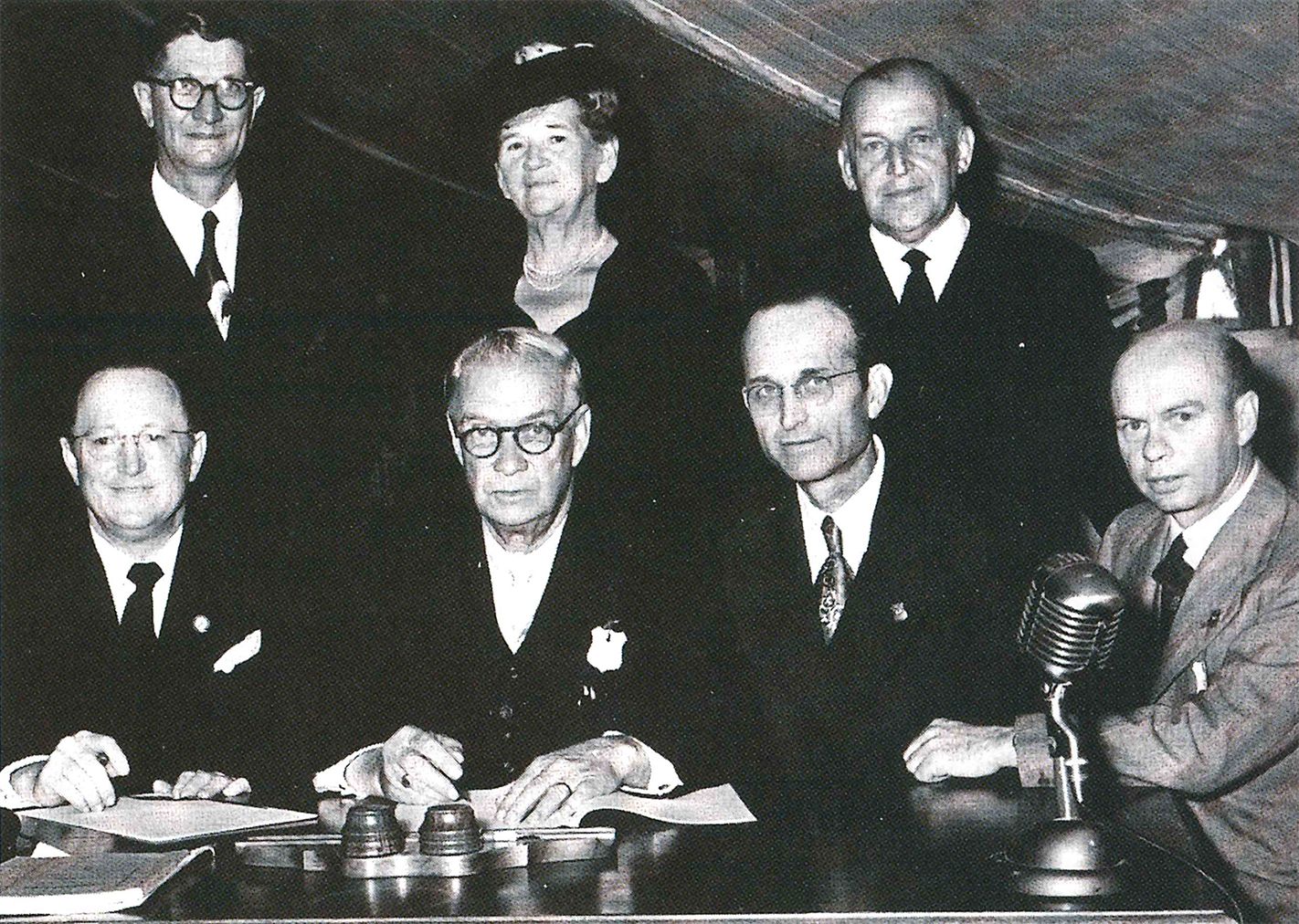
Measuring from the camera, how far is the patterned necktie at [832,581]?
3037mm

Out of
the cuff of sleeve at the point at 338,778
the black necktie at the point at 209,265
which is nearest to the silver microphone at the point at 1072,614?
the cuff of sleeve at the point at 338,778

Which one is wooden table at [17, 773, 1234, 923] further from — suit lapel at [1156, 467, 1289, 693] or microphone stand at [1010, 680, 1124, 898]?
suit lapel at [1156, 467, 1289, 693]

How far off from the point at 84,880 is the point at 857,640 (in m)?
1.47

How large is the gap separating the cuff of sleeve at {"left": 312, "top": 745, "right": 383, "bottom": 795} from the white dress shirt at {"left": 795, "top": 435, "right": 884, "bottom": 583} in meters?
0.92

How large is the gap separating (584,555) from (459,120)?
89 cm

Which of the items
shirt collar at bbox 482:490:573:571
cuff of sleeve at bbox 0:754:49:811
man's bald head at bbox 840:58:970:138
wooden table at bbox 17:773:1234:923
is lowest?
wooden table at bbox 17:773:1234:923

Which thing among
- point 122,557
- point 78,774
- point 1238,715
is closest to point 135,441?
point 122,557

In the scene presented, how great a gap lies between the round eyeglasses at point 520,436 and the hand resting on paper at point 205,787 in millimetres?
792

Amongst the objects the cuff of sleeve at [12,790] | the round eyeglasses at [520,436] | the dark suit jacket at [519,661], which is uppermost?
the round eyeglasses at [520,436]

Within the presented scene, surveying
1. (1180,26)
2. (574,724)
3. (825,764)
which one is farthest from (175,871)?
(1180,26)

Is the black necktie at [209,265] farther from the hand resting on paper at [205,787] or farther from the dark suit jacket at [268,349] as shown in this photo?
the hand resting on paper at [205,787]

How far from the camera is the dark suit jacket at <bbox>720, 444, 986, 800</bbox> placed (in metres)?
2.98

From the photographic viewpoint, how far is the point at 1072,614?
7.08 ft

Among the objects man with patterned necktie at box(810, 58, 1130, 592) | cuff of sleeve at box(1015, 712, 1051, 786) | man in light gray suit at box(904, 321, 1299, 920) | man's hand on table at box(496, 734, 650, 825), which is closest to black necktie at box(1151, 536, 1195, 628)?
man in light gray suit at box(904, 321, 1299, 920)
